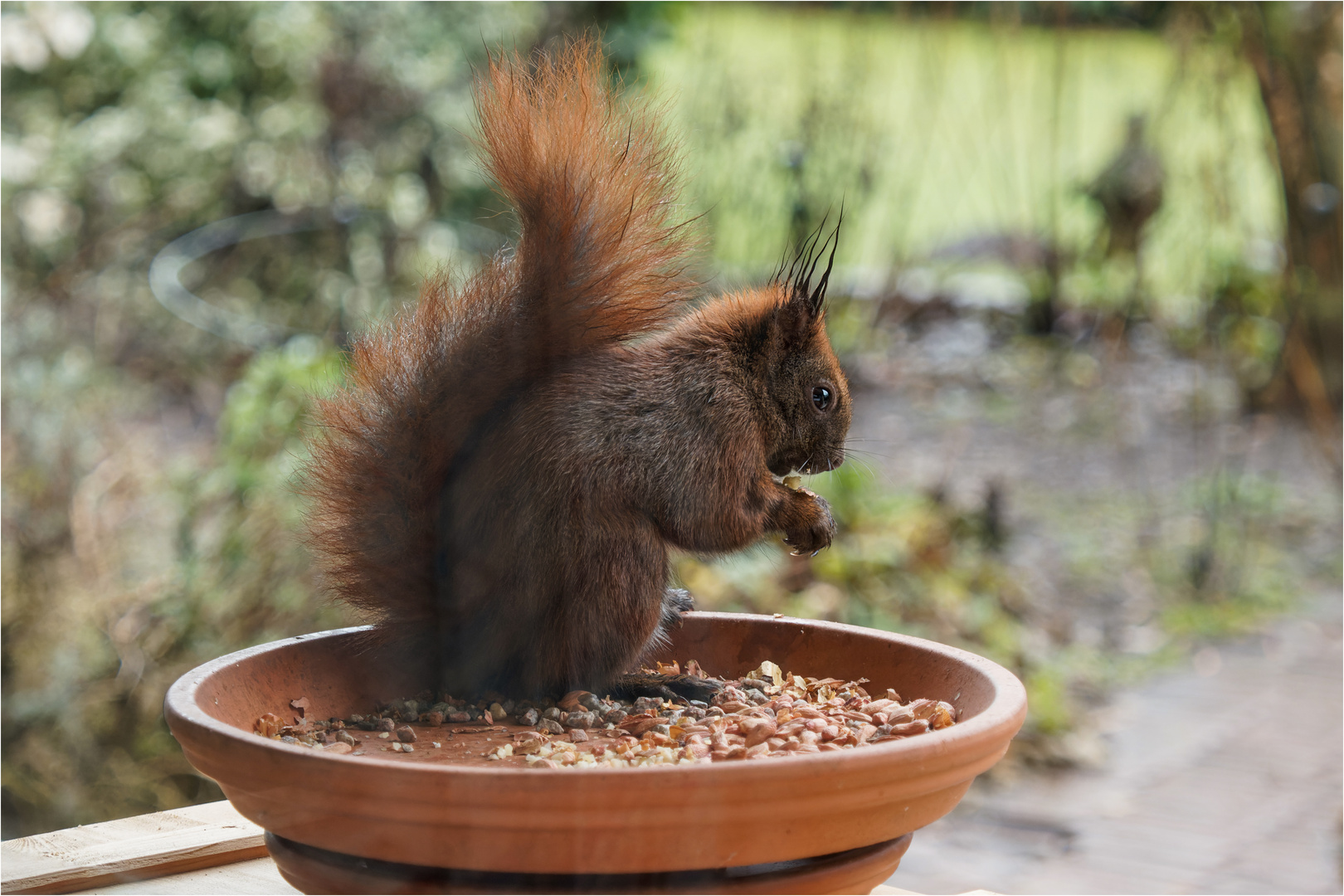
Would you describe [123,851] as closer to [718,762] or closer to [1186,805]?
[718,762]

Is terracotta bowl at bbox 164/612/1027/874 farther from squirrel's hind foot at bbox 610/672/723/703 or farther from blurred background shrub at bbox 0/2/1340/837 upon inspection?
blurred background shrub at bbox 0/2/1340/837

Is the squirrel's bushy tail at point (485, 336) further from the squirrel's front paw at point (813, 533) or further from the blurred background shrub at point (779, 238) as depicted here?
the blurred background shrub at point (779, 238)

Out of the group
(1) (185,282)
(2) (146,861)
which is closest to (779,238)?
(1) (185,282)

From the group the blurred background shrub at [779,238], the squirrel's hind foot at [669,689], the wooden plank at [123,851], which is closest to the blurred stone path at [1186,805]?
the blurred background shrub at [779,238]

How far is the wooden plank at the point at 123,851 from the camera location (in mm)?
880

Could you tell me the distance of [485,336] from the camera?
859 mm

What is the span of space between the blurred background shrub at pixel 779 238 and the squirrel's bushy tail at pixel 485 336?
1034 millimetres

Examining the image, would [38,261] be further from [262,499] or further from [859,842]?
[859,842]

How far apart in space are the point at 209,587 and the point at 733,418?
1.24 metres

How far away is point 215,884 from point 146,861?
0.17ft

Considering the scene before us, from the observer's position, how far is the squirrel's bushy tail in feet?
2.72

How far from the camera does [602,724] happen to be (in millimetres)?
849

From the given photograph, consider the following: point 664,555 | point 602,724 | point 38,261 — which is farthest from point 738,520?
point 38,261

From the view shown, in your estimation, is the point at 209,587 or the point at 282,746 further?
the point at 209,587
